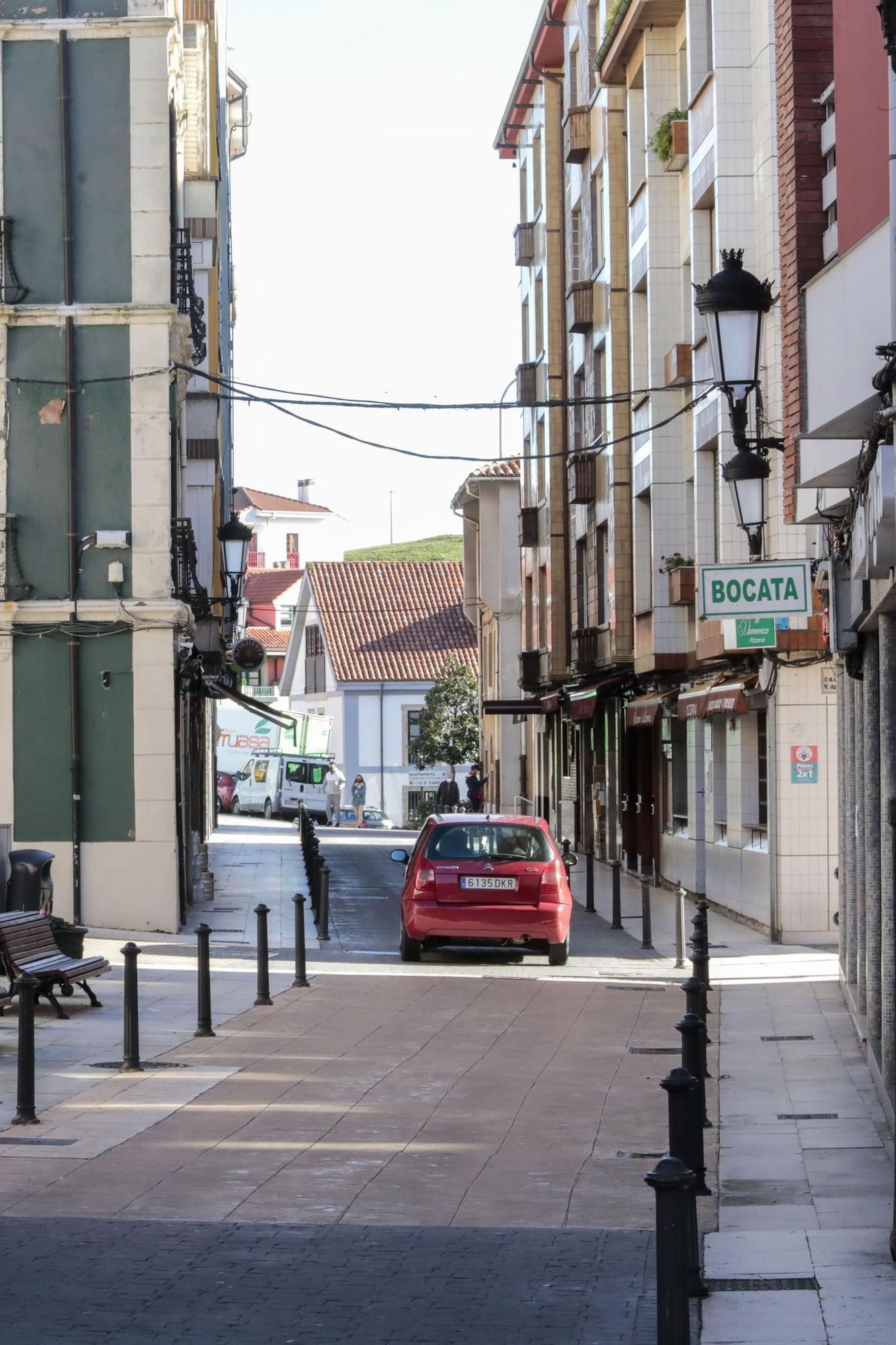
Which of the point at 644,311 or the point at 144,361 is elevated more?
the point at 644,311

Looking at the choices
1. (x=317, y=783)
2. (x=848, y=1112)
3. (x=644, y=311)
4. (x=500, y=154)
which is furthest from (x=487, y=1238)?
(x=317, y=783)

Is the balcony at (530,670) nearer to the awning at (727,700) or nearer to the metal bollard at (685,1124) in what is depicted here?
the awning at (727,700)

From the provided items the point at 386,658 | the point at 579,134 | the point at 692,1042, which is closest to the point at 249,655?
the point at 579,134

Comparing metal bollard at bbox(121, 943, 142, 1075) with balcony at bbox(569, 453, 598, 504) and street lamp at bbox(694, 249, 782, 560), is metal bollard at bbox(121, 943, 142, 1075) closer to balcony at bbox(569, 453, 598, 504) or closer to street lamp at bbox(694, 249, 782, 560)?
street lamp at bbox(694, 249, 782, 560)

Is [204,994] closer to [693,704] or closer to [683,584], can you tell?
[693,704]

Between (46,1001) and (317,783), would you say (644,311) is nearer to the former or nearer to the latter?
(46,1001)

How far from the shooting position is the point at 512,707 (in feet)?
151

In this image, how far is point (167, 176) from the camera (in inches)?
870

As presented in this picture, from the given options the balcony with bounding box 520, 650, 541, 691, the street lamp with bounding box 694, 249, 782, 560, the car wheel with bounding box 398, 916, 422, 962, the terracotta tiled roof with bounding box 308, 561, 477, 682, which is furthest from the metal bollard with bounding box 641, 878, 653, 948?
the terracotta tiled roof with bounding box 308, 561, 477, 682

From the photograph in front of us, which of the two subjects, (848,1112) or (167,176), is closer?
(848,1112)

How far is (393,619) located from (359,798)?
8293mm

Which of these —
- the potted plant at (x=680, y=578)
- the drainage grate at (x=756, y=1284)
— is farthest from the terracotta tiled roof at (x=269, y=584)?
the drainage grate at (x=756, y=1284)

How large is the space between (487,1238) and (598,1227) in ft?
1.62

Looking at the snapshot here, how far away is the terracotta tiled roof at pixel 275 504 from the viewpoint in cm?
11662
